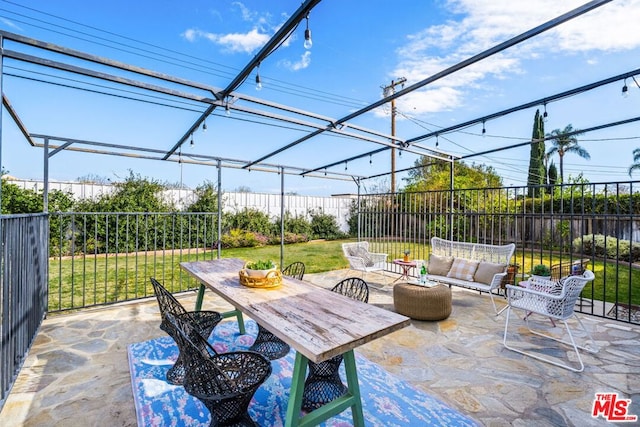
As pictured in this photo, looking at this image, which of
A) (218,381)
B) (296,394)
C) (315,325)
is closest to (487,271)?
(315,325)

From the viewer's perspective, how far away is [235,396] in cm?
158

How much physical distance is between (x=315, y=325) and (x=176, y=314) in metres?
1.09

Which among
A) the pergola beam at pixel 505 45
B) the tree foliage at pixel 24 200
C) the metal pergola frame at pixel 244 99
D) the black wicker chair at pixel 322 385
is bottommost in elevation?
the black wicker chair at pixel 322 385

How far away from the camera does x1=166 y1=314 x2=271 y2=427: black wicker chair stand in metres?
1.56

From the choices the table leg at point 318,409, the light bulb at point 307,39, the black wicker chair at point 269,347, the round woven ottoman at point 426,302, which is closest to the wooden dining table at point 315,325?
the table leg at point 318,409

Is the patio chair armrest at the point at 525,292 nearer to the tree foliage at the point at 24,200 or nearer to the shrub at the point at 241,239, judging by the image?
the shrub at the point at 241,239

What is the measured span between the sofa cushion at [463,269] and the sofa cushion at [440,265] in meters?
0.09

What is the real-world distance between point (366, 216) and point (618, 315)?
4984 mm

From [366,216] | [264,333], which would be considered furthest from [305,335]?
[366,216]

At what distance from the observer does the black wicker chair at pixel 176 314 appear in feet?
6.93

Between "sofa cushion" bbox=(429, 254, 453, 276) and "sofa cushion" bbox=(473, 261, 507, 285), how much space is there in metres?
0.49

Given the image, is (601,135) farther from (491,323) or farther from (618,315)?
(491,323)

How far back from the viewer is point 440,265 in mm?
5164

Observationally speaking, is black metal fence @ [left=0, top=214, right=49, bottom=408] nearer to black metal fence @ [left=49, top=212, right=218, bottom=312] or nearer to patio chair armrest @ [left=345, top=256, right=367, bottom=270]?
black metal fence @ [left=49, top=212, right=218, bottom=312]
